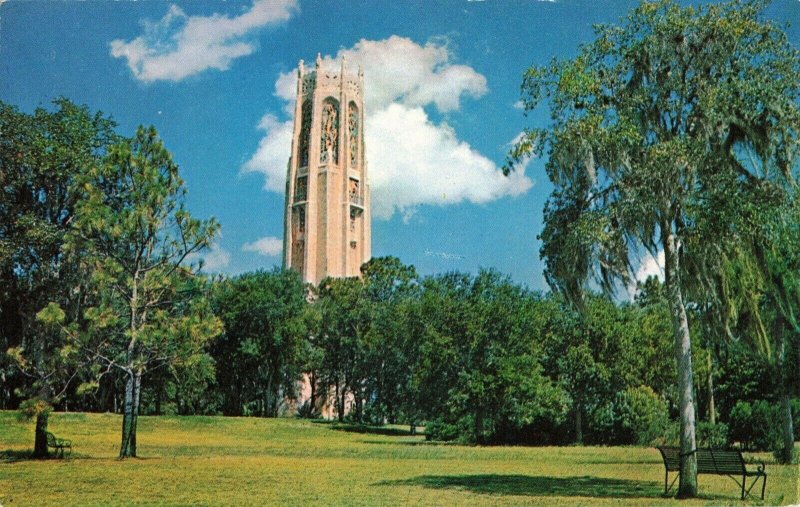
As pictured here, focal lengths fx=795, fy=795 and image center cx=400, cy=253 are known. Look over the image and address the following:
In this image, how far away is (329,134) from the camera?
68188 millimetres

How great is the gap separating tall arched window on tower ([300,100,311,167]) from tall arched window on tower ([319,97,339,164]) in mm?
1411

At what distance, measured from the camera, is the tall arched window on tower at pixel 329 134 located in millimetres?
67125

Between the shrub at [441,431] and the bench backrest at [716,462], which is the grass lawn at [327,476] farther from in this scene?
the shrub at [441,431]

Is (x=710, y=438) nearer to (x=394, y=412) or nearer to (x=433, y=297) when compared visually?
(x=433, y=297)

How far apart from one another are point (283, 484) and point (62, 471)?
5.46 metres

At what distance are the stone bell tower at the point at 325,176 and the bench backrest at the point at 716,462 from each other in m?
54.2

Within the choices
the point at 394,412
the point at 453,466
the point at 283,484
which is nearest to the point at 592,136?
the point at 283,484

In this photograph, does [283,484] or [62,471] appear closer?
[283,484]

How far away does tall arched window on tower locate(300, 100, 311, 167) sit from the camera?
68500 mm

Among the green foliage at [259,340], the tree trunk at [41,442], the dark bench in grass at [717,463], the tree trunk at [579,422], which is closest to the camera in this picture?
the dark bench in grass at [717,463]

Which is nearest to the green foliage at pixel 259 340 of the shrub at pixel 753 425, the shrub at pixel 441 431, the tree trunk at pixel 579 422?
the shrub at pixel 441 431

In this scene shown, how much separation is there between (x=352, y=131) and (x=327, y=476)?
53649 millimetres

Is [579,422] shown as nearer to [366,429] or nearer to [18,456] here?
[366,429]

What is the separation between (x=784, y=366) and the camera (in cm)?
2080
